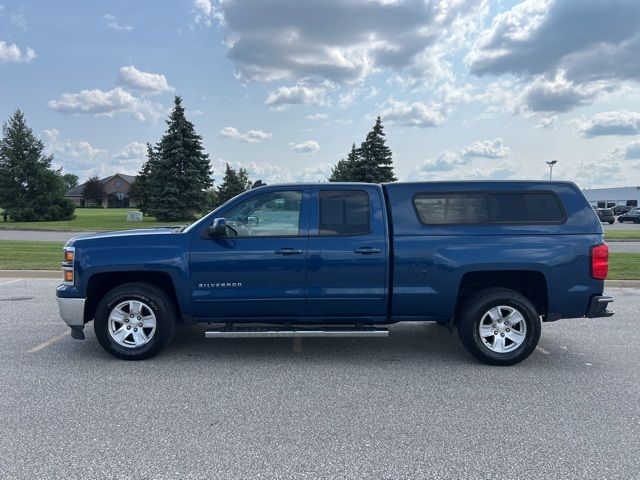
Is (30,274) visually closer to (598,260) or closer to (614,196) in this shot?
(598,260)

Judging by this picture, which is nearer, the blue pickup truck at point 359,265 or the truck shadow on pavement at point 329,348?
the blue pickup truck at point 359,265

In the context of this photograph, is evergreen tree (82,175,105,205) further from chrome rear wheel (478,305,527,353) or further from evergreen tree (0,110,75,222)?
chrome rear wheel (478,305,527,353)

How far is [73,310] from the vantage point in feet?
16.2

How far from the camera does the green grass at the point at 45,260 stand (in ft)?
36.2

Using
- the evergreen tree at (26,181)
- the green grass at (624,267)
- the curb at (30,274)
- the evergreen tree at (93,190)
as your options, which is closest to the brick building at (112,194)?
the evergreen tree at (93,190)

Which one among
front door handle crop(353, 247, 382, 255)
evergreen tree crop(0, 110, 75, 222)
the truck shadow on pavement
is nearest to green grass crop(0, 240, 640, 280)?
the truck shadow on pavement

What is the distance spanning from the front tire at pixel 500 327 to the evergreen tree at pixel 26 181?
41271mm

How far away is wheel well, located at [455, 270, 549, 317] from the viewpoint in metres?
5.02

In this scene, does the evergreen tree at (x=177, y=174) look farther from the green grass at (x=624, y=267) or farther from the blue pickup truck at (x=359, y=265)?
the blue pickup truck at (x=359, y=265)

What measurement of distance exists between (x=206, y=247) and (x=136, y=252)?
0.73 metres

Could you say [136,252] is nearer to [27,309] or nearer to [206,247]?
[206,247]

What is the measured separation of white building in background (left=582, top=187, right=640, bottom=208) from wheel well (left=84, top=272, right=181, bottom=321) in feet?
279

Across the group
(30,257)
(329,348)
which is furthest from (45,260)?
(329,348)

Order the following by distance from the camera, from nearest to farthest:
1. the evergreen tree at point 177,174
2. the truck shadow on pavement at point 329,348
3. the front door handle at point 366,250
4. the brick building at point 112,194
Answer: the front door handle at point 366,250 < the truck shadow on pavement at point 329,348 < the evergreen tree at point 177,174 < the brick building at point 112,194
